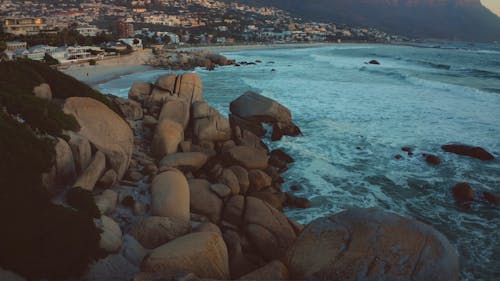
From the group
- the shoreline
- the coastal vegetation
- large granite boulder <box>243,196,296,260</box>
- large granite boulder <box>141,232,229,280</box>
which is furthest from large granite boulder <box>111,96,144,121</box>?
the shoreline

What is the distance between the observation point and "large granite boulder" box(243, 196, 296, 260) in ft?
26.5

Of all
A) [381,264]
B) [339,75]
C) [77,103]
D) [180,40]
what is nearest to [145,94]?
[77,103]

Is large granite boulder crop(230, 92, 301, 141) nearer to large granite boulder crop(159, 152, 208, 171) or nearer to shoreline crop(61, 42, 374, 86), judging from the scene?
large granite boulder crop(159, 152, 208, 171)

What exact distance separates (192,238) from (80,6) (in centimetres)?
22170

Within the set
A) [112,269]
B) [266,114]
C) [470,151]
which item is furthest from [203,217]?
[470,151]

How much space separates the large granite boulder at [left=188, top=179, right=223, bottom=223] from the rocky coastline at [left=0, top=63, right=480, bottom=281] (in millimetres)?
29

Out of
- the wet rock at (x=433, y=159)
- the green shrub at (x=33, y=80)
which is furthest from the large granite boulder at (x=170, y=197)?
the wet rock at (x=433, y=159)

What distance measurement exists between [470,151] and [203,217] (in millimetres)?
14143

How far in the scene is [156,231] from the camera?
7.22 metres

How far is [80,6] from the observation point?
627ft

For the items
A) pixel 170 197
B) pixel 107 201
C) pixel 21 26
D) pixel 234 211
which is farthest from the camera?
pixel 21 26

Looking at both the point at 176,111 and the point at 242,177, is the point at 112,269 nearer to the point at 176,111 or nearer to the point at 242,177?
the point at 242,177

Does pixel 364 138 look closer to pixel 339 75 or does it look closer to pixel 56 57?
pixel 339 75

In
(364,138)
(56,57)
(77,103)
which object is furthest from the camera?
(56,57)
